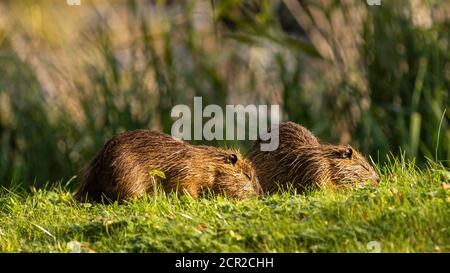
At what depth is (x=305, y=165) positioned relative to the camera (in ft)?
17.6

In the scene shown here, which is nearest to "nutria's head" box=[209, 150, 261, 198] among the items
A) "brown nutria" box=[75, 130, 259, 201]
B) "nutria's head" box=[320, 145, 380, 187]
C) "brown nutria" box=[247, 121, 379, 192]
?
"brown nutria" box=[75, 130, 259, 201]

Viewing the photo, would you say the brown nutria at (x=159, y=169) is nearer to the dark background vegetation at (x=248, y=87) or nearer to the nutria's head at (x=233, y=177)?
the nutria's head at (x=233, y=177)

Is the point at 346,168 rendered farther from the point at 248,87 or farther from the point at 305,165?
the point at 248,87

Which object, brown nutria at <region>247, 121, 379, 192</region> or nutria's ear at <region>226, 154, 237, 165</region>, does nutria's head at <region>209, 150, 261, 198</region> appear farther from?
brown nutria at <region>247, 121, 379, 192</region>

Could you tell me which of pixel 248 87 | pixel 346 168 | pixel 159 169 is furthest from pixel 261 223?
pixel 248 87

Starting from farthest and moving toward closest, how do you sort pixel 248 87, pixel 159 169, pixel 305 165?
pixel 248 87, pixel 305 165, pixel 159 169

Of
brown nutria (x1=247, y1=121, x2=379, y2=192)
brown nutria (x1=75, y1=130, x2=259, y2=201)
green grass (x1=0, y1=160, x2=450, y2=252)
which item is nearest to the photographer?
green grass (x1=0, y1=160, x2=450, y2=252)

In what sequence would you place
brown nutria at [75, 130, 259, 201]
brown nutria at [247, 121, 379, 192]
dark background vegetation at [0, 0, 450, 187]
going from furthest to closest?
dark background vegetation at [0, 0, 450, 187]
brown nutria at [247, 121, 379, 192]
brown nutria at [75, 130, 259, 201]

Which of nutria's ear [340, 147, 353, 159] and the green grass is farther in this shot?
nutria's ear [340, 147, 353, 159]

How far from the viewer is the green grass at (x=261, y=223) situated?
4289 mm

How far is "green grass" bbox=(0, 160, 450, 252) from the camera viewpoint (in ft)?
14.1

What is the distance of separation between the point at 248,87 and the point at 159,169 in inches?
139

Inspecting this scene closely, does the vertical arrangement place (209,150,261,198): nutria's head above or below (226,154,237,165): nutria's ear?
below

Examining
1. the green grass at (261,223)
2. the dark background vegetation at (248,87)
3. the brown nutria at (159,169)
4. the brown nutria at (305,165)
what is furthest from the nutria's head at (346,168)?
the dark background vegetation at (248,87)
